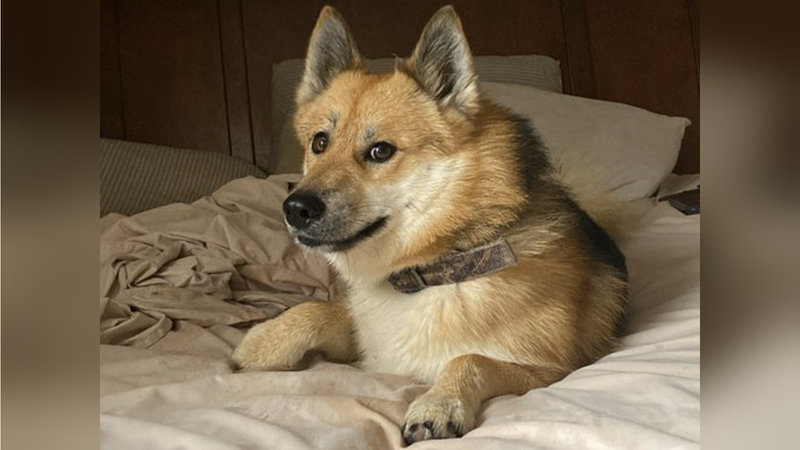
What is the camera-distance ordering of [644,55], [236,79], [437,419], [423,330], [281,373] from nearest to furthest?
[437,419] → [281,373] → [423,330] → [644,55] → [236,79]

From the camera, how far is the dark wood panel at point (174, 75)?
131 centimetres

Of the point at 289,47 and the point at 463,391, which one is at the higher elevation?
the point at 289,47

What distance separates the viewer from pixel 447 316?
883 mm

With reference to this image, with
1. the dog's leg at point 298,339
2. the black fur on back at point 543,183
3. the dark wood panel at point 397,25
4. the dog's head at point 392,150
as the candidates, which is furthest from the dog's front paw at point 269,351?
the dark wood panel at point 397,25

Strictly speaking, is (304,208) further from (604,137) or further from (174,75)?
(604,137)

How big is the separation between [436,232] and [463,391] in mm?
220

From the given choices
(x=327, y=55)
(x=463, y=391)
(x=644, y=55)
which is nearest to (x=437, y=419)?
(x=463, y=391)

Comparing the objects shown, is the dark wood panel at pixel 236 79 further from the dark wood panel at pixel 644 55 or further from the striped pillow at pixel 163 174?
the dark wood panel at pixel 644 55

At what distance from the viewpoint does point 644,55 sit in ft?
4.20

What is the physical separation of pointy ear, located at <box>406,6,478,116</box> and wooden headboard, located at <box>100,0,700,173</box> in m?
0.36

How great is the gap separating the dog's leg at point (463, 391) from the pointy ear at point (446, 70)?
0.32m

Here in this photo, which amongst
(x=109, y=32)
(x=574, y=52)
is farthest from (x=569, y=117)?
(x=109, y=32)
